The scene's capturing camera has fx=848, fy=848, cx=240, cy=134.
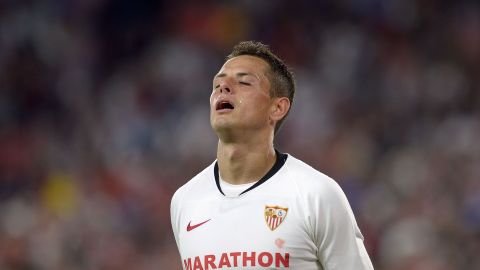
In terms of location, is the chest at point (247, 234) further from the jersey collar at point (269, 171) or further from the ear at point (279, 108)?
the ear at point (279, 108)

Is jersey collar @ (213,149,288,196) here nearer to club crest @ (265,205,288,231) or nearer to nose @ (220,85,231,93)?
club crest @ (265,205,288,231)

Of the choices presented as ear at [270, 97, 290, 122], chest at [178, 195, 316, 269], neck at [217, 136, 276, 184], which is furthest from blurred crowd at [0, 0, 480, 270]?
chest at [178, 195, 316, 269]

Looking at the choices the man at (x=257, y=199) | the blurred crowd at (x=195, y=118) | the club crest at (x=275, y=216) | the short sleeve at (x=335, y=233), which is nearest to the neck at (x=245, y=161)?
the man at (x=257, y=199)

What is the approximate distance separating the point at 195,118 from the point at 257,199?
5.23 meters

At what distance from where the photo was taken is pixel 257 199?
3.35m

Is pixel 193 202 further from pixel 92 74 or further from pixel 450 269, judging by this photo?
pixel 92 74

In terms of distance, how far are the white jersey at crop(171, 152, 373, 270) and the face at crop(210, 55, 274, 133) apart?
24 cm

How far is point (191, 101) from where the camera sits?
8.72 m

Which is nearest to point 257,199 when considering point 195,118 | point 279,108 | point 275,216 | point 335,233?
point 275,216

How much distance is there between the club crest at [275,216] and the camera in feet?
10.6

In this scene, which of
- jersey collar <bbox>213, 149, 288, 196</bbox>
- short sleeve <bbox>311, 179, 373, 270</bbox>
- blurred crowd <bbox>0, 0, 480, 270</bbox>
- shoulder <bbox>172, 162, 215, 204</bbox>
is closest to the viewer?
short sleeve <bbox>311, 179, 373, 270</bbox>

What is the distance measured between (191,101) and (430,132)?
2.42 metres

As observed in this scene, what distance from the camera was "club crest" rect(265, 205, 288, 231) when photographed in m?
3.22

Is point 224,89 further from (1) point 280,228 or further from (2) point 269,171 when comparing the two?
(1) point 280,228
